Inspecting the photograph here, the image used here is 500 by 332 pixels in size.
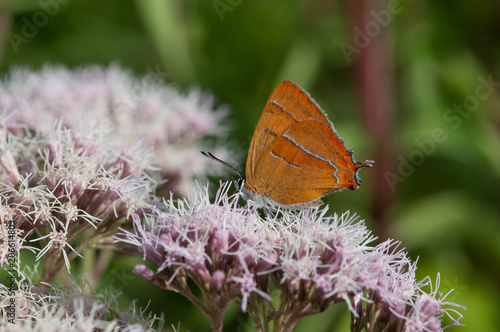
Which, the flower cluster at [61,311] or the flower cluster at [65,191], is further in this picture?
the flower cluster at [65,191]

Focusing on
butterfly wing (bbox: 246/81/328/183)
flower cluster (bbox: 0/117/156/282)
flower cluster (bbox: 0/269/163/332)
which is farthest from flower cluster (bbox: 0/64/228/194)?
flower cluster (bbox: 0/269/163/332)

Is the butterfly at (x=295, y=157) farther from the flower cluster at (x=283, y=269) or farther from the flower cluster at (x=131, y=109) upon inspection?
the flower cluster at (x=131, y=109)

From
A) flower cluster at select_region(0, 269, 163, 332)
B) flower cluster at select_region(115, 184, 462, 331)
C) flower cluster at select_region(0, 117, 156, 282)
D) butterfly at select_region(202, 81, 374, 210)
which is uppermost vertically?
butterfly at select_region(202, 81, 374, 210)

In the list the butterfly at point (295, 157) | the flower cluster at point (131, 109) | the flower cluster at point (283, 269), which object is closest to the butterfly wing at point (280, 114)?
the butterfly at point (295, 157)

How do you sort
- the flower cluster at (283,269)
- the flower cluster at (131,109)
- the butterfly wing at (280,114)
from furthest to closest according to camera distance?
the flower cluster at (131,109) → the butterfly wing at (280,114) → the flower cluster at (283,269)

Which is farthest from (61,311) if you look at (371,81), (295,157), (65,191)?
(371,81)

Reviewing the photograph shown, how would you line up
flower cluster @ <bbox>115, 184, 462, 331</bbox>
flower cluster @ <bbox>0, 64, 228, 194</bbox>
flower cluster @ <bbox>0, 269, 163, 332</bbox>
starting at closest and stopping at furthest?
flower cluster @ <bbox>0, 269, 163, 332</bbox> < flower cluster @ <bbox>115, 184, 462, 331</bbox> < flower cluster @ <bbox>0, 64, 228, 194</bbox>

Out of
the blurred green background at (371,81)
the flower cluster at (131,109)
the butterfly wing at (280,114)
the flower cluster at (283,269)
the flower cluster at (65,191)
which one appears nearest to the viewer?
the flower cluster at (283,269)

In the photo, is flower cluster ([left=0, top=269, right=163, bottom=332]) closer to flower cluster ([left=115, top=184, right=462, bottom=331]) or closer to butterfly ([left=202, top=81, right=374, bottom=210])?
flower cluster ([left=115, top=184, right=462, bottom=331])
